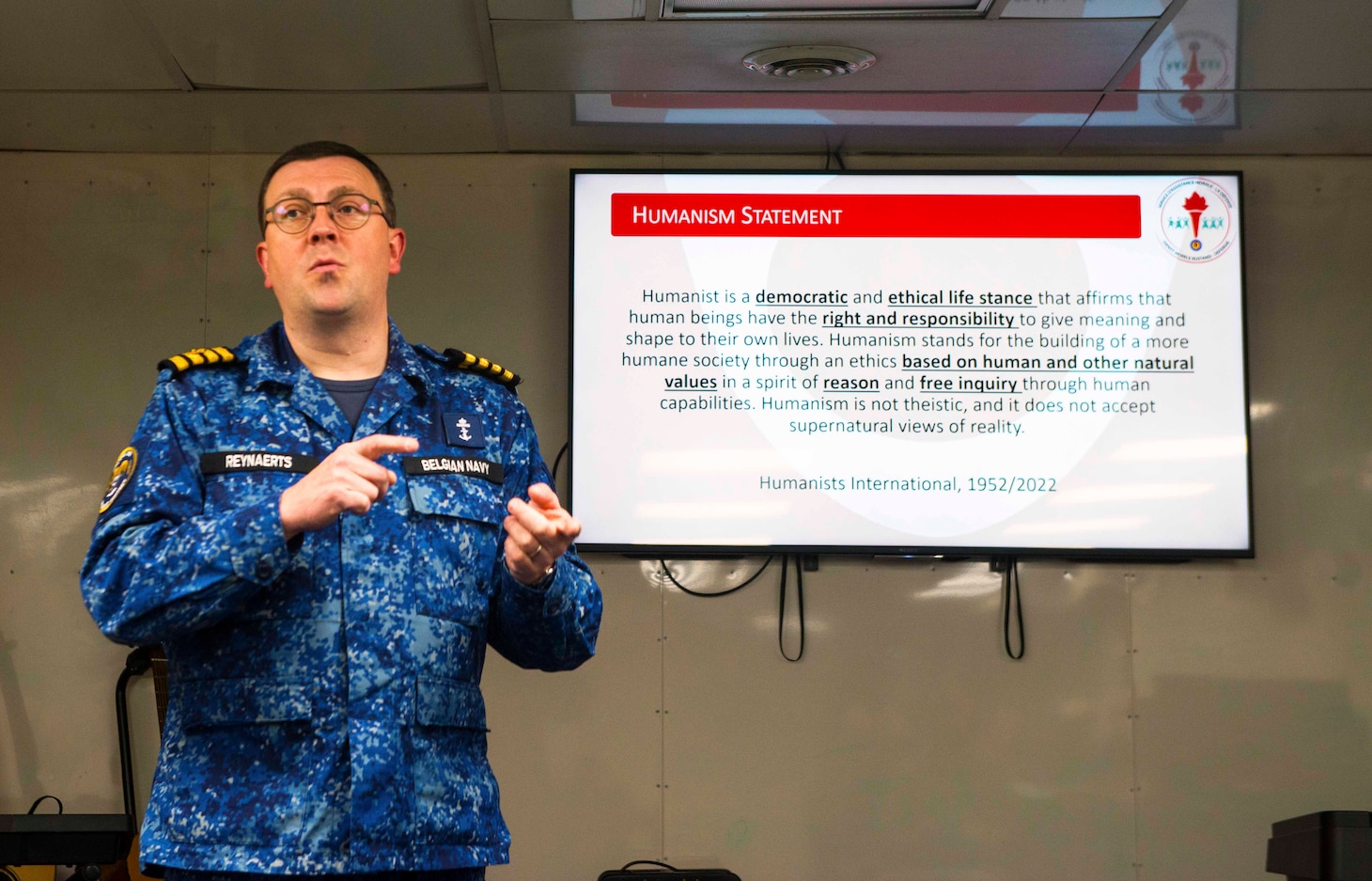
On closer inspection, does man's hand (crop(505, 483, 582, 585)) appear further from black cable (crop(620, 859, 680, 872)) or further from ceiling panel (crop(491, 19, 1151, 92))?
black cable (crop(620, 859, 680, 872))

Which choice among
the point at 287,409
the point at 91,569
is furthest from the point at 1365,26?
the point at 91,569

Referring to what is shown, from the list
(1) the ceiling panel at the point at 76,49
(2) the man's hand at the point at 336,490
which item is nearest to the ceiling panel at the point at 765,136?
(1) the ceiling panel at the point at 76,49

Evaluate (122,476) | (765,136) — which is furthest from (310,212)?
(765,136)

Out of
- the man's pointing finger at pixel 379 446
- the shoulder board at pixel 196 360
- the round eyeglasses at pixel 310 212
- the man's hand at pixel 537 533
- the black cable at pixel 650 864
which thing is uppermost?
the round eyeglasses at pixel 310 212

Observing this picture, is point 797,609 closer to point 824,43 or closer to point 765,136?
point 765,136

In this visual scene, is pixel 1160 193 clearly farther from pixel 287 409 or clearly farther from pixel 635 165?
pixel 287 409

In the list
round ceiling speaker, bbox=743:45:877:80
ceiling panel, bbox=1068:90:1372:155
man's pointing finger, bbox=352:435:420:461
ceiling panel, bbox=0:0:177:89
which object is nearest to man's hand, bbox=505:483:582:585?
man's pointing finger, bbox=352:435:420:461

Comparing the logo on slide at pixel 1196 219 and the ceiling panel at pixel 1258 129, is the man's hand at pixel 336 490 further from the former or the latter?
the logo on slide at pixel 1196 219

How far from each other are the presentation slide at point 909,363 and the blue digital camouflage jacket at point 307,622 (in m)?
2.03

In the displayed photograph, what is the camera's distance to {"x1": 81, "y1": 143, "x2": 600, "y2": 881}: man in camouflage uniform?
4.55 feet

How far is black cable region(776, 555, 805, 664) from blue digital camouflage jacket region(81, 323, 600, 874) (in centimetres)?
212

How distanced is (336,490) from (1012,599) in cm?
279

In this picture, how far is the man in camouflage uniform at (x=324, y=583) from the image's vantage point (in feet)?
4.55

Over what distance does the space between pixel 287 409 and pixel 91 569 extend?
0.30 m
